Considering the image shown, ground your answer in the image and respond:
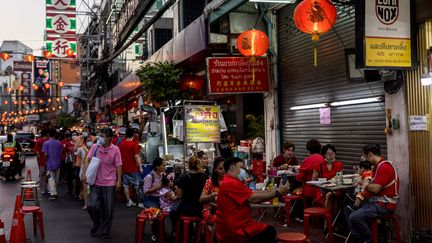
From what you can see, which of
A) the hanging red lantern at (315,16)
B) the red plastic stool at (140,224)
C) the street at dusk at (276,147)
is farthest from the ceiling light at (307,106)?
the red plastic stool at (140,224)

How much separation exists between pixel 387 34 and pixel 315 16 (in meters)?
1.28

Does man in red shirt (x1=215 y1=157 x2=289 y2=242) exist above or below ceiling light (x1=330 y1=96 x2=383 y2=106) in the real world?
below

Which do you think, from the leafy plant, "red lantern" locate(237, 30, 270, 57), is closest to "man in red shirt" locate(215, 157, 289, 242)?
"red lantern" locate(237, 30, 270, 57)

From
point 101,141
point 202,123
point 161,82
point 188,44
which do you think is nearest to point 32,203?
point 101,141

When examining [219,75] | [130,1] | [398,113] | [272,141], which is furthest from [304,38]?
[130,1]

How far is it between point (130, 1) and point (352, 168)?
77.9 ft

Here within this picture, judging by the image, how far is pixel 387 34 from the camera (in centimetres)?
719

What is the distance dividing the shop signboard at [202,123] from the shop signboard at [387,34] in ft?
21.8

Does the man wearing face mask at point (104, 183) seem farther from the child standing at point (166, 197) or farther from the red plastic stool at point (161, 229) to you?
the red plastic stool at point (161, 229)

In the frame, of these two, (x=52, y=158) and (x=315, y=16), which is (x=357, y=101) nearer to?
(x=315, y=16)

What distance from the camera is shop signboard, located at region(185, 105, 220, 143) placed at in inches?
510

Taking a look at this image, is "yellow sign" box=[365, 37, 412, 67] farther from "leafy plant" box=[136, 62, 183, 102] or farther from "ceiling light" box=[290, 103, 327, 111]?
"leafy plant" box=[136, 62, 183, 102]

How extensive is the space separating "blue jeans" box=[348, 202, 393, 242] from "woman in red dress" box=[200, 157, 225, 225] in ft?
6.90

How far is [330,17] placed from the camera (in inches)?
316
